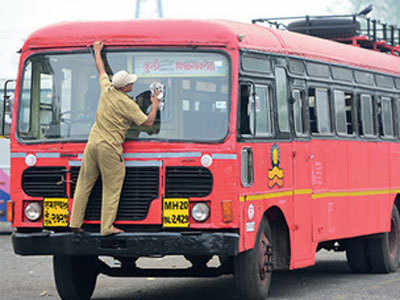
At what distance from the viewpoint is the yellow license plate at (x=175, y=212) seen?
10.8 metres

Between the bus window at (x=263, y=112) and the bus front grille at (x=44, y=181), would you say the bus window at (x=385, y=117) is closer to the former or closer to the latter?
the bus window at (x=263, y=112)

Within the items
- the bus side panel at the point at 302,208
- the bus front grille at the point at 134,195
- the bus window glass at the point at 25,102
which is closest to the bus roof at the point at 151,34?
the bus window glass at the point at 25,102

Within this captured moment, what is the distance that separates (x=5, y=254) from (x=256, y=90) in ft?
28.1

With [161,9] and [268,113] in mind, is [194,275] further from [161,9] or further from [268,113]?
[161,9]

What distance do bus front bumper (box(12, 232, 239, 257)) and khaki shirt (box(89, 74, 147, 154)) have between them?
855mm

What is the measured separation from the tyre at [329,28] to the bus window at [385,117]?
1831 millimetres

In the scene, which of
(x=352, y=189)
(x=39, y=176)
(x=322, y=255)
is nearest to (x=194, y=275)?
(x=39, y=176)

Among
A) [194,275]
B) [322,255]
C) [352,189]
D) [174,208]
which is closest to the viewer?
[174,208]

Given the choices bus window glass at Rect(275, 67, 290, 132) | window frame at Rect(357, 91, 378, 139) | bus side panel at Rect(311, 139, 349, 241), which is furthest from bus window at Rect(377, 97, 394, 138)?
bus window glass at Rect(275, 67, 290, 132)

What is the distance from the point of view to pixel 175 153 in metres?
10.9

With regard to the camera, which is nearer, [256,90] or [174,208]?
[174,208]

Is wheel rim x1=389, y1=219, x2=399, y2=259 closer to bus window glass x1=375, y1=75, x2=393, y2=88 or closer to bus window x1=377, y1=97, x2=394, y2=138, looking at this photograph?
bus window x1=377, y1=97, x2=394, y2=138

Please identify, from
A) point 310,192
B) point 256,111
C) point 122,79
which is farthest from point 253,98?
point 310,192

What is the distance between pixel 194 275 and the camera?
11547mm
